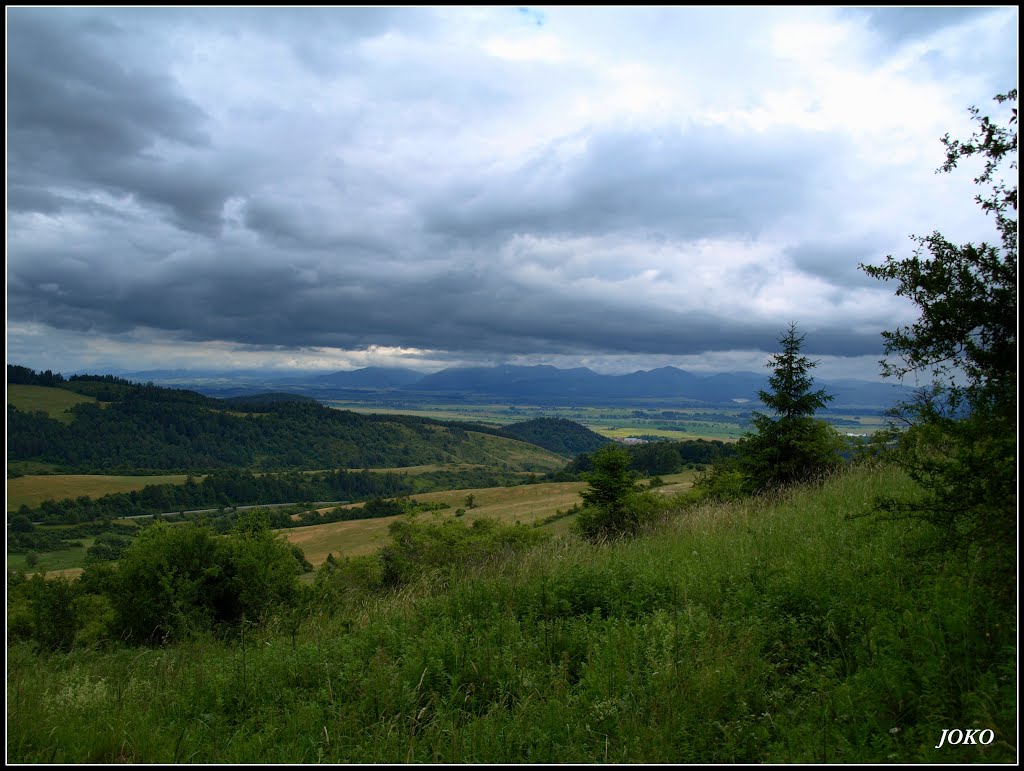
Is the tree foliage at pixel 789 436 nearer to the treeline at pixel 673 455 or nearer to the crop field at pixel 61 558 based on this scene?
the treeline at pixel 673 455

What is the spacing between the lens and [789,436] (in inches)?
714

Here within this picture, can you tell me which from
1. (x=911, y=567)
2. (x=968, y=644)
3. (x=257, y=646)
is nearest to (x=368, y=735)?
(x=257, y=646)

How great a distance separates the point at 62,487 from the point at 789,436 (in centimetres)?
17637

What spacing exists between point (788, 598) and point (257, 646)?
6832 millimetres

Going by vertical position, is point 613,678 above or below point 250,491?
above

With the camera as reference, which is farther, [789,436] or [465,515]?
[465,515]

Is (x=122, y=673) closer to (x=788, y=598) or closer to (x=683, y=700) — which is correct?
(x=683, y=700)

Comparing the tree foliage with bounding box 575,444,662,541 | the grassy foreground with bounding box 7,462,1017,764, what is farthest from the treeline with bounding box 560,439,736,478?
the grassy foreground with bounding box 7,462,1017,764

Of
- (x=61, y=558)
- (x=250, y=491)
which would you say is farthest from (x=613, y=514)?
(x=250, y=491)

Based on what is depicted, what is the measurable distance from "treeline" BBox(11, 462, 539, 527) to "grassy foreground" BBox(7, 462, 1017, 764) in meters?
115

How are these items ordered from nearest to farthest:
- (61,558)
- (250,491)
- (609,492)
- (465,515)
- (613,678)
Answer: (613,678), (609,492), (465,515), (61,558), (250,491)

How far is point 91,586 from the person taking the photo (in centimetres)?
3662

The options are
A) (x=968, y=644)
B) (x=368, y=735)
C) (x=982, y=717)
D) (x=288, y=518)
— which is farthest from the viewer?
(x=288, y=518)

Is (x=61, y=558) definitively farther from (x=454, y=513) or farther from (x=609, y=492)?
(x=609, y=492)
